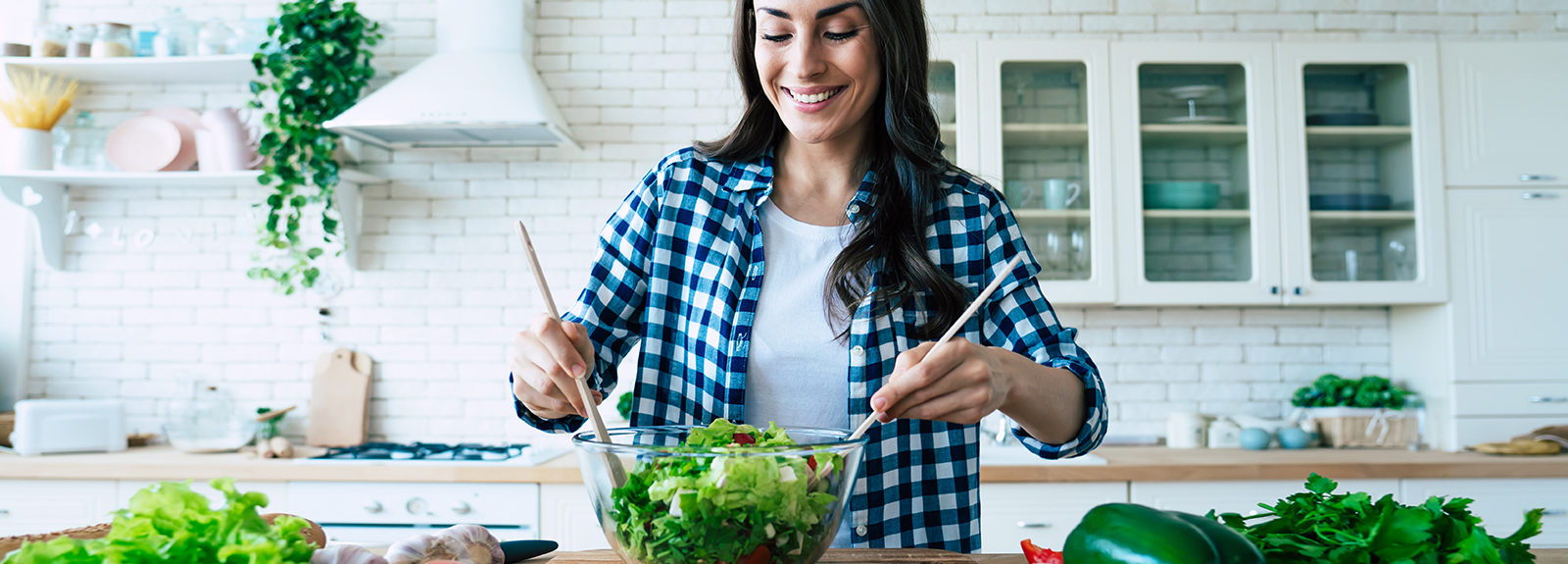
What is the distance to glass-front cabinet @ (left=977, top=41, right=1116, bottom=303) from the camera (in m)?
2.77

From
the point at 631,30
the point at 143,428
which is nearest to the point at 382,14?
the point at 631,30

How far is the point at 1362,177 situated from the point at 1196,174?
0.57m

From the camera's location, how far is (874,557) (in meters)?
0.92

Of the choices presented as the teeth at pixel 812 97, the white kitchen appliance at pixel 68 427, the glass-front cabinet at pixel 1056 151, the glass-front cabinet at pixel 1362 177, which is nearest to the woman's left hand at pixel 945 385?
the teeth at pixel 812 97

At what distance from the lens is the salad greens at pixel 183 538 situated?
0.55m

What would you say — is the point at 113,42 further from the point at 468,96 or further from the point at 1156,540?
the point at 1156,540

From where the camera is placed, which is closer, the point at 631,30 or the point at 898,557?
the point at 898,557

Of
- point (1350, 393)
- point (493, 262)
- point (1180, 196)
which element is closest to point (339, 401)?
point (493, 262)

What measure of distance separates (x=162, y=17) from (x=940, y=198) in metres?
2.95

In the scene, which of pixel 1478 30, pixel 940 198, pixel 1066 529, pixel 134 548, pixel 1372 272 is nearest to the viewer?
pixel 134 548

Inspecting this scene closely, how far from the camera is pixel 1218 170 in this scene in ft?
9.42

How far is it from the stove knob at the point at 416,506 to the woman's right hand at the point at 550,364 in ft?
5.35

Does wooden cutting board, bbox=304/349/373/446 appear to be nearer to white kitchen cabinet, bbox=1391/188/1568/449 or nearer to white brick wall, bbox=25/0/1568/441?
white brick wall, bbox=25/0/1568/441

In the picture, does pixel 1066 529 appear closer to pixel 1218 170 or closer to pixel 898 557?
pixel 1218 170
